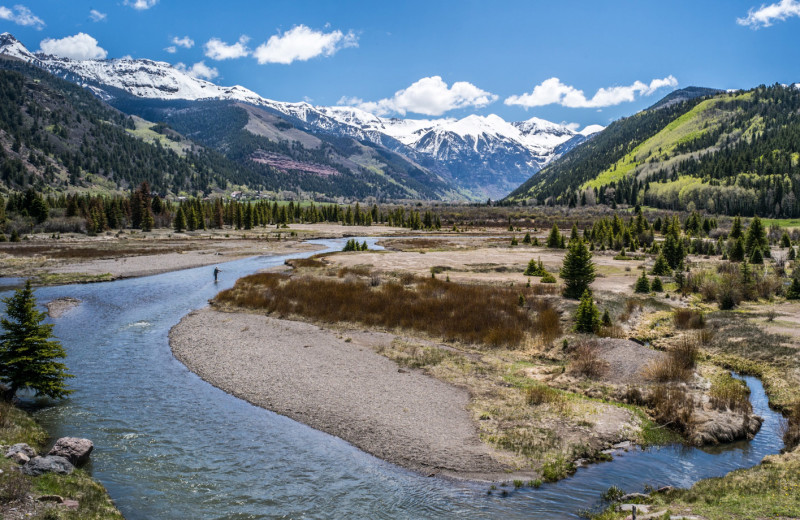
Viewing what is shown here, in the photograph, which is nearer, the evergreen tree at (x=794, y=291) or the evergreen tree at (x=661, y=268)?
the evergreen tree at (x=794, y=291)

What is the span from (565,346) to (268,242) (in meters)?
92.7

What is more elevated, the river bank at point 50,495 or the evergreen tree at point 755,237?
the evergreen tree at point 755,237

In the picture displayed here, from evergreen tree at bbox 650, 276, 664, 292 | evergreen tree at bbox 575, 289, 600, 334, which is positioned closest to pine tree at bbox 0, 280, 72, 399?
evergreen tree at bbox 575, 289, 600, 334

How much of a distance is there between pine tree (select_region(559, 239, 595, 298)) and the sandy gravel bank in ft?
61.0

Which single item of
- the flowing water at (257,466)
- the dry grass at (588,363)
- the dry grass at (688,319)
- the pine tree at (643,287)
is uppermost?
the pine tree at (643,287)

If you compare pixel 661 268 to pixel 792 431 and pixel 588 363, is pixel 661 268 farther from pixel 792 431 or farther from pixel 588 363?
pixel 792 431

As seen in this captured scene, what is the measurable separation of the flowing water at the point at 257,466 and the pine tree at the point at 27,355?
1.16 metres

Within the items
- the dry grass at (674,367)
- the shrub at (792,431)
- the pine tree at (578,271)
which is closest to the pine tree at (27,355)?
the dry grass at (674,367)

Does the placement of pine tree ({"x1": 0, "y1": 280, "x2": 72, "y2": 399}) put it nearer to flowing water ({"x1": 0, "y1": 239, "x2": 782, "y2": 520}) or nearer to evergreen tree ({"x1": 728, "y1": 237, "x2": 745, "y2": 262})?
flowing water ({"x1": 0, "y1": 239, "x2": 782, "y2": 520})

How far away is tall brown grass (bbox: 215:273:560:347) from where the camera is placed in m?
32.3

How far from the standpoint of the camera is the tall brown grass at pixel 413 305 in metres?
32.3

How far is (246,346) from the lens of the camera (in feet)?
96.2

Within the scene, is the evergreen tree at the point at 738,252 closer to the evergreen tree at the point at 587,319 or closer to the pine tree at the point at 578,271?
the pine tree at the point at 578,271

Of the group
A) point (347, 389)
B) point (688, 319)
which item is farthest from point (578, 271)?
point (347, 389)
